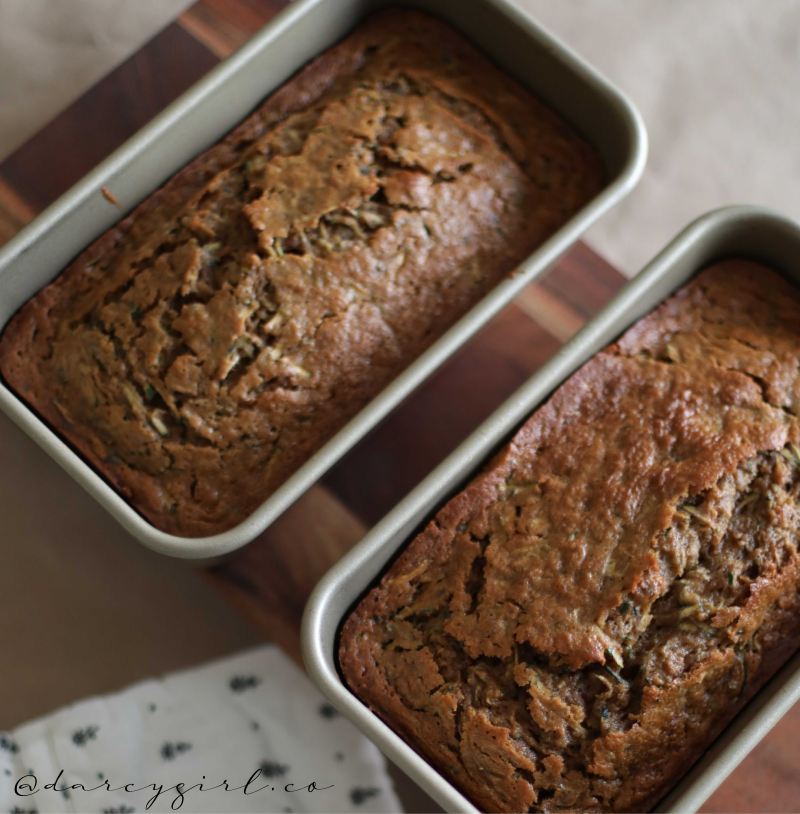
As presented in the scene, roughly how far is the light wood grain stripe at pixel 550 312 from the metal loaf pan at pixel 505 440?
211 millimetres

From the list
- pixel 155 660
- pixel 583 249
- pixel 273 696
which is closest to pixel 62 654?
pixel 155 660

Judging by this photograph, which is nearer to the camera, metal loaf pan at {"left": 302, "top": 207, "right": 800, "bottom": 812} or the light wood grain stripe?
metal loaf pan at {"left": 302, "top": 207, "right": 800, "bottom": 812}

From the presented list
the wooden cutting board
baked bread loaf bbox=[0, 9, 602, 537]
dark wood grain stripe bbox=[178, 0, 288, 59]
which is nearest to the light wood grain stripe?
the wooden cutting board

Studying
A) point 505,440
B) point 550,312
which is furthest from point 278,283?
point 550,312

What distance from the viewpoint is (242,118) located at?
162 cm

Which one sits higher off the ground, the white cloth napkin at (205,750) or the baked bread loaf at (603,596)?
the baked bread loaf at (603,596)

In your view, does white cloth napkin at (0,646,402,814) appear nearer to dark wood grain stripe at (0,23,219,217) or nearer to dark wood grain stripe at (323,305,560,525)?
dark wood grain stripe at (323,305,560,525)

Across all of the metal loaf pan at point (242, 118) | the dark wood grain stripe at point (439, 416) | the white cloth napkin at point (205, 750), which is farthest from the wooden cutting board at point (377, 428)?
the metal loaf pan at point (242, 118)

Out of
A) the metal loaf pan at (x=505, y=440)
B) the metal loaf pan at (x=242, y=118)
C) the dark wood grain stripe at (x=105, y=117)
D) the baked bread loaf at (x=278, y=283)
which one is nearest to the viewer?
the metal loaf pan at (x=505, y=440)

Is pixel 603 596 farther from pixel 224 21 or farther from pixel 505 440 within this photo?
pixel 224 21

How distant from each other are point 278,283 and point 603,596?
744mm

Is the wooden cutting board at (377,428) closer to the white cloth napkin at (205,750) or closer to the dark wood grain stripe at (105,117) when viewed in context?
the dark wood grain stripe at (105,117)

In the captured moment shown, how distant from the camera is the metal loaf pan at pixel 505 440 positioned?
1.21m

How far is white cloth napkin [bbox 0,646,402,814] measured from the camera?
1.48m
